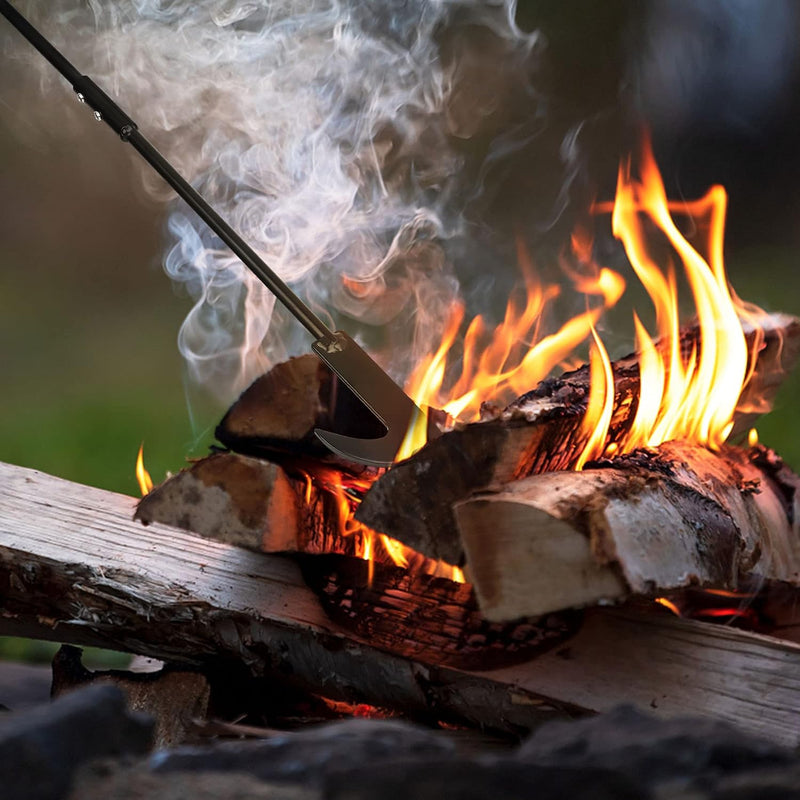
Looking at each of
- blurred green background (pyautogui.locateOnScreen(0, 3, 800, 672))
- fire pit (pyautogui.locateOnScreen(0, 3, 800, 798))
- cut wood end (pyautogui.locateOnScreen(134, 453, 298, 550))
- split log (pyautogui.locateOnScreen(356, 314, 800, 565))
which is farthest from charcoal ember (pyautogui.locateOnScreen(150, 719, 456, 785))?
blurred green background (pyautogui.locateOnScreen(0, 3, 800, 672))

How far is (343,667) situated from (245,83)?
2.21 m

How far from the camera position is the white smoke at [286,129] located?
271 centimetres

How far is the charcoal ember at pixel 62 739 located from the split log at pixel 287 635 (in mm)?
497

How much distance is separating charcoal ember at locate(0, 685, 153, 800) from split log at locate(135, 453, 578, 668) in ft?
1.64

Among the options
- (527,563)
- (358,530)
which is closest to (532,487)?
(527,563)

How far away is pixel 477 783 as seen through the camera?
67cm

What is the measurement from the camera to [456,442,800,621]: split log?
995 millimetres

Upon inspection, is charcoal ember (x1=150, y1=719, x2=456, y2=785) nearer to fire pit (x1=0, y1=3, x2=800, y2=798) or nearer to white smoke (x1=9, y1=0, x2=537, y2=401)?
fire pit (x1=0, y1=3, x2=800, y2=798)

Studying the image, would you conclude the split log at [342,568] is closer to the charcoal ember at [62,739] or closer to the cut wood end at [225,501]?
the cut wood end at [225,501]

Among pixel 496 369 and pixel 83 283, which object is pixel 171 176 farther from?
pixel 83 283

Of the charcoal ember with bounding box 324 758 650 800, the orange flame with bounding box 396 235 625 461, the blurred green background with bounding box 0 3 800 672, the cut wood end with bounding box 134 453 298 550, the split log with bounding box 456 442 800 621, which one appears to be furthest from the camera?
the blurred green background with bounding box 0 3 800 672

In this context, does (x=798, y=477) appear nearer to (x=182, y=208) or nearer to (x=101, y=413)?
(x=182, y=208)

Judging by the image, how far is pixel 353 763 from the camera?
2.25 feet

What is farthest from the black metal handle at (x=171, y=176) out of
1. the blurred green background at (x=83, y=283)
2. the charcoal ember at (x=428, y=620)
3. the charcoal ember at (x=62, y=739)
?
the blurred green background at (x=83, y=283)
